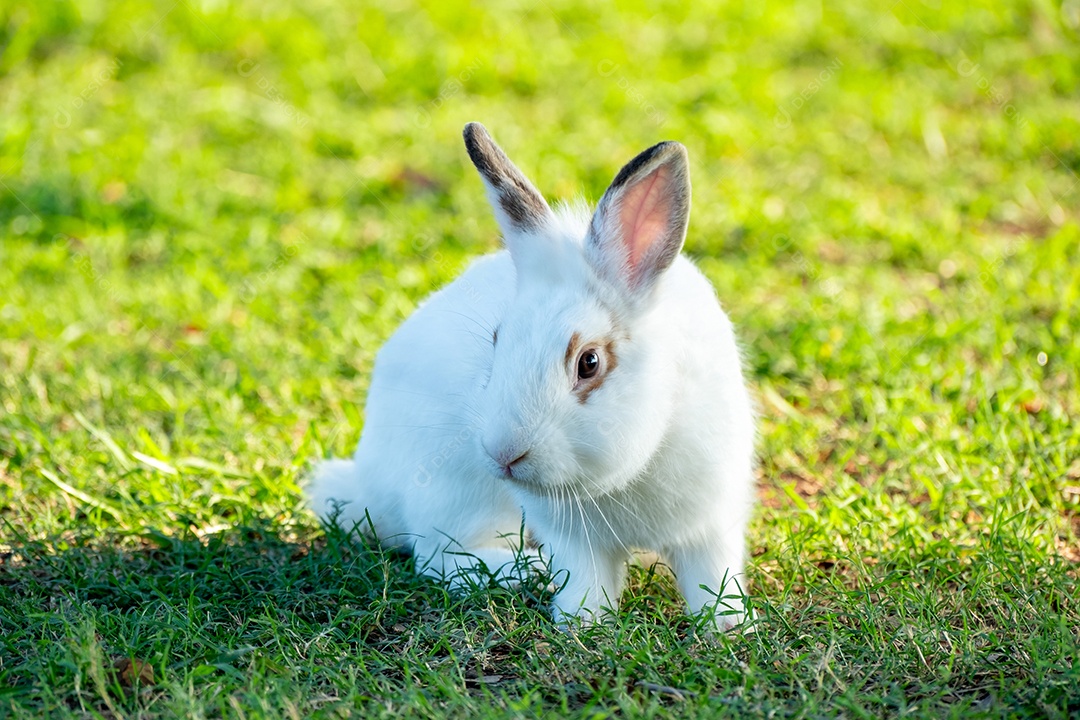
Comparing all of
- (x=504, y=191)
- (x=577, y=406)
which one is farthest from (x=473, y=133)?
(x=577, y=406)

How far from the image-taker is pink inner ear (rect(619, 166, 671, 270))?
298 cm

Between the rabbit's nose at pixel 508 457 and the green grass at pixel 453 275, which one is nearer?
the rabbit's nose at pixel 508 457

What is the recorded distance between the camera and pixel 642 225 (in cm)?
302

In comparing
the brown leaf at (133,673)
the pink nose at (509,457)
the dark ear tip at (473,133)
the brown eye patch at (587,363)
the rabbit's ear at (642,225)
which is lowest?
the brown leaf at (133,673)

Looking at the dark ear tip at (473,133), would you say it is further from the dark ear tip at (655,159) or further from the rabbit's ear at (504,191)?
the dark ear tip at (655,159)

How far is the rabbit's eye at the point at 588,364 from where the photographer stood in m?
2.81

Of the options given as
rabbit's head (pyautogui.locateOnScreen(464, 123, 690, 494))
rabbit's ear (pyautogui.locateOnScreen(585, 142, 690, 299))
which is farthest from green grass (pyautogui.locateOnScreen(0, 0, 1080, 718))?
rabbit's ear (pyautogui.locateOnScreen(585, 142, 690, 299))

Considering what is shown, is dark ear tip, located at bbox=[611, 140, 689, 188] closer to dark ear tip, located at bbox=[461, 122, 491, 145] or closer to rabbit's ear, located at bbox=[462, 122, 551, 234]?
rabbit's ear, located at bbox=[462, 122, 551, 234]

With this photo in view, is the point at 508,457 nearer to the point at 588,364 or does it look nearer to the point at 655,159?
the point at 588,364

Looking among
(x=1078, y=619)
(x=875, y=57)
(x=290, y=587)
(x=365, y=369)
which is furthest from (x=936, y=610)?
(x=875, y=57)

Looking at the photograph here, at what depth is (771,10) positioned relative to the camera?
8.31 meters

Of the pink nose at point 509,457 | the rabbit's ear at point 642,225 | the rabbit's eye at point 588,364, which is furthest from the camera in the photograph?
the rabbit's ear at point 642,225

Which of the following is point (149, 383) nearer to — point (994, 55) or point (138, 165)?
point (138, 165)

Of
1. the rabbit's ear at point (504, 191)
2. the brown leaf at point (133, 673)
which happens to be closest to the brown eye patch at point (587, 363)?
the rabbit's ear at point (504, 191)
